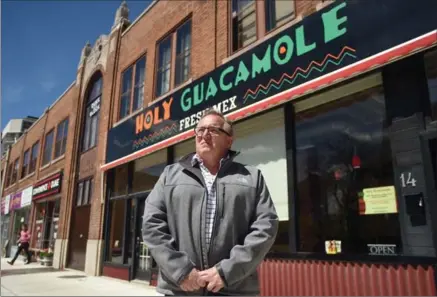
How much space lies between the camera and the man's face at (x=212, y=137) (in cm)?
238

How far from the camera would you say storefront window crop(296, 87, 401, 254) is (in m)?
4.57

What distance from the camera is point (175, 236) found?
219 cm

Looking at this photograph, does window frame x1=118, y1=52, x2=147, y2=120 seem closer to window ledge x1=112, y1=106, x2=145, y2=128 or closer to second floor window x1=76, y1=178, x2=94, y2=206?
window ledge x1=112, y1=106, x2=145, y2=128

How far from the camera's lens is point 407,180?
4.26 metres

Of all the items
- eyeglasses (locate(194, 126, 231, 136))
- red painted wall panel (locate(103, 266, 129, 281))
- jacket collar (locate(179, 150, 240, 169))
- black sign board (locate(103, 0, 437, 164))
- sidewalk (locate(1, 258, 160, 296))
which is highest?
black sign board (locate(103, 0, 437, 164))

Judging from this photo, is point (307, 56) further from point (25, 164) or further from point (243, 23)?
point (25, 164)

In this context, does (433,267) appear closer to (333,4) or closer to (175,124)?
(333,4)

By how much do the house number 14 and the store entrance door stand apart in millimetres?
6573

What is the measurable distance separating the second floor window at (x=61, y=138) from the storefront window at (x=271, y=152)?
41.7 ft

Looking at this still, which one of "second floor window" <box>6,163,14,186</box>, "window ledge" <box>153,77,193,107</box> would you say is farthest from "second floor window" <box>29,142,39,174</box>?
"window ledge" <box>153,77,193,107</box>

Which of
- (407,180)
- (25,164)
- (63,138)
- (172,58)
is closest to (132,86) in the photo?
(172,58)

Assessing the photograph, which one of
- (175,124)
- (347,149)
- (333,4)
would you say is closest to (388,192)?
(347,149)

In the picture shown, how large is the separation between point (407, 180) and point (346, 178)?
3.10ft

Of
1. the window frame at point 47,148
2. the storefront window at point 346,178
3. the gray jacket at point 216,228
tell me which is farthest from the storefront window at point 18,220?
the gray jacket at point 216,228
